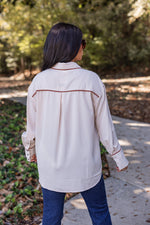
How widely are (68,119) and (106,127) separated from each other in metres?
0.26

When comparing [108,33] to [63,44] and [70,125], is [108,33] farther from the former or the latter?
[70,125]

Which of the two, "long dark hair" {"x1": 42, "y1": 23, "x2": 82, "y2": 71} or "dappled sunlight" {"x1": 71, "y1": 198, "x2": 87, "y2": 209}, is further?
"dappled sunlight" {"x1": 71, "y1": 198, "x2": 87, "y2": 209}

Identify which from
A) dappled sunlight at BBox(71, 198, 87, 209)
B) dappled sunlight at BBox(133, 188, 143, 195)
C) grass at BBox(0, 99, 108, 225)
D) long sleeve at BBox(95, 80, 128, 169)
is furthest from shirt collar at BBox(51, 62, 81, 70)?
dappled sunlight at BBox(133, 188, 143, 195)

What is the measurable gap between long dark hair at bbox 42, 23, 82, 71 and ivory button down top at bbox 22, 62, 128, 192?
0.05 m

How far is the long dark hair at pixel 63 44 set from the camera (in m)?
1.64

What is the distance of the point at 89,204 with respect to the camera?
1.88m

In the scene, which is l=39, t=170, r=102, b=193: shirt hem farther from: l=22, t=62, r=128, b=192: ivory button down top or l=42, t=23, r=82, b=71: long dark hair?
l=42, t=23, r=82, b=71: long dark hair

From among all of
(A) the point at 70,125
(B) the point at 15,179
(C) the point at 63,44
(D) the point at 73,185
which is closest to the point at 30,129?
(A) the point at 70,125

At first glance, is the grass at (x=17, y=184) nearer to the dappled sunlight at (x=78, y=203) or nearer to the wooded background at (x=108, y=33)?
the dappled sunlight at (x=78, y=203)

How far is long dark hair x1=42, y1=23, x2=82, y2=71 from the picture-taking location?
5.37ft

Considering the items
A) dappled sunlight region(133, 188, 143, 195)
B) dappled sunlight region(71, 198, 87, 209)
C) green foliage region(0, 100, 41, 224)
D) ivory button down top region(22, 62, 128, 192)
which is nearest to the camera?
ivory button down top region(22, 62, 128, 192)

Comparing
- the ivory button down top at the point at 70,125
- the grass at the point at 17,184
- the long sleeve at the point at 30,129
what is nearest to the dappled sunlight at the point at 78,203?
the grass at the point at 17,184

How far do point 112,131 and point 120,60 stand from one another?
613 inches

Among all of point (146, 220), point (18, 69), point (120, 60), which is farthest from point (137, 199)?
point (18, 69)
